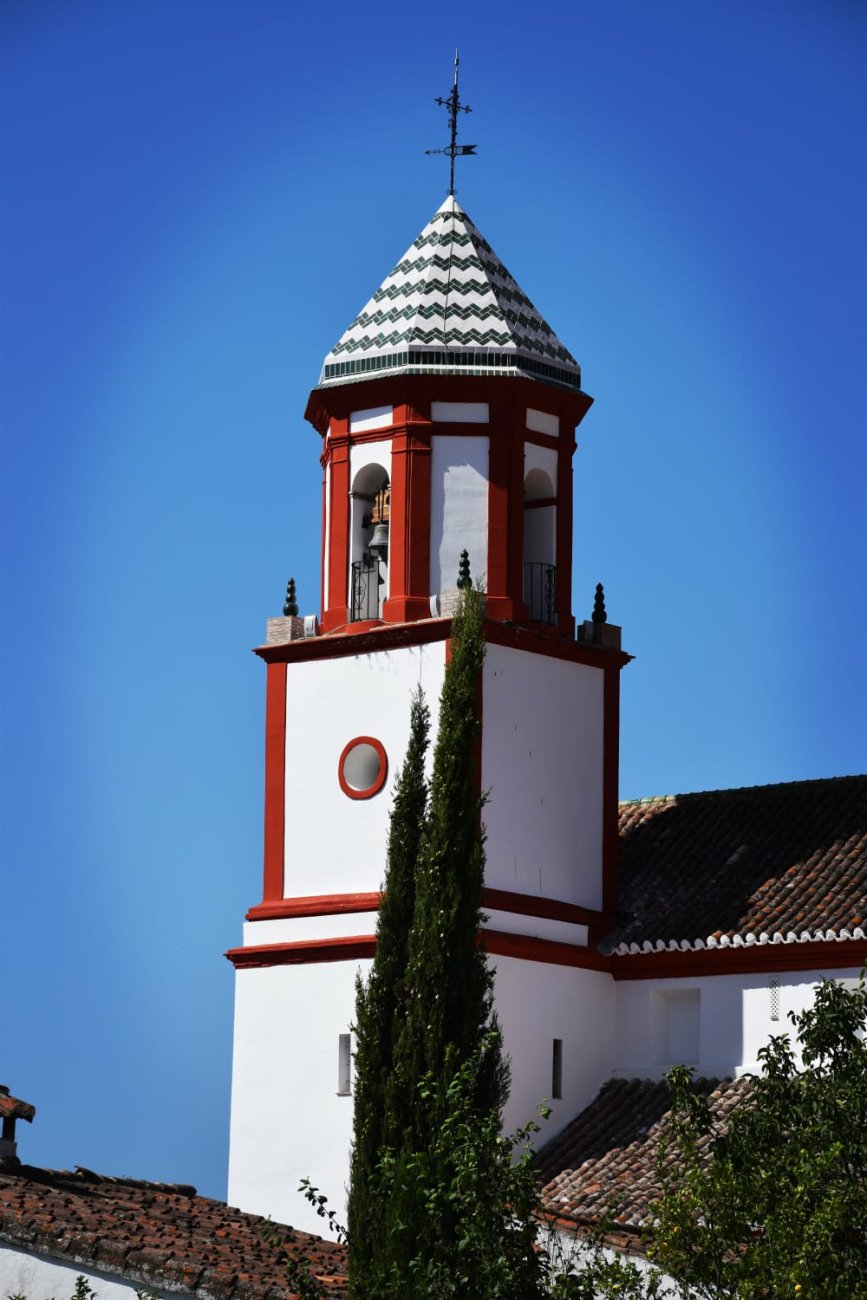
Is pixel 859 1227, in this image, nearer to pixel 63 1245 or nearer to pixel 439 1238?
pixel 439 1238

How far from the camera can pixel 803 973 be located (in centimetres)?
2916

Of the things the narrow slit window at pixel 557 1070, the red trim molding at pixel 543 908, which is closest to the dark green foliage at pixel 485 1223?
the red trim molding at pixel 543 908

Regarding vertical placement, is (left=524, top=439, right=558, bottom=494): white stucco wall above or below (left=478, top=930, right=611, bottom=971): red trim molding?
above

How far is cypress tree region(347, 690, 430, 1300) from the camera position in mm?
25859

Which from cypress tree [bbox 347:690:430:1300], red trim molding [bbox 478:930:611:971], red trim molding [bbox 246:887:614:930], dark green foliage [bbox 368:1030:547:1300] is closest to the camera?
dark green foliage [bbox 368:1030:547:1300]

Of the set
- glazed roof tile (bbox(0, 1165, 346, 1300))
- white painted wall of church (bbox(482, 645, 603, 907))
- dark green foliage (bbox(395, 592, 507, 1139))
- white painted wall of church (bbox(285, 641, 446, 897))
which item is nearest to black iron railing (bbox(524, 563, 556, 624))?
white painted wall of church (bbox(482, 645, 603, 907))

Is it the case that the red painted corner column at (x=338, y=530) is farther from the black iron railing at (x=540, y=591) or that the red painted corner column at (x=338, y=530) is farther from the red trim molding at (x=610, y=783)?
the red trim molding at (x=610, y=783)

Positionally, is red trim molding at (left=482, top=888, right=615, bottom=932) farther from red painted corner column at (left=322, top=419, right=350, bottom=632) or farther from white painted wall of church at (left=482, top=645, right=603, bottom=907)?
red painted corner column at (left=322, top=419, right=350, bottom=632)

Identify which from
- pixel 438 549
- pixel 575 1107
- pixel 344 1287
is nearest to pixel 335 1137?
pixel 575 1107

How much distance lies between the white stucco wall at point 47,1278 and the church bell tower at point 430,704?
6.36 meters

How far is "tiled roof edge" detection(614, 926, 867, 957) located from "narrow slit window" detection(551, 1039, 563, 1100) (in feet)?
4.40

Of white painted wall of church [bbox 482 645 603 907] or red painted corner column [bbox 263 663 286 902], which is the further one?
red painted corner column [bbox 263 663 286 902]

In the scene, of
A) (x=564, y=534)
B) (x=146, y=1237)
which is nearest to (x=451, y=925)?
(x=146, y=1237)

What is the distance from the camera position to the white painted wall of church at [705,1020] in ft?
96.3
